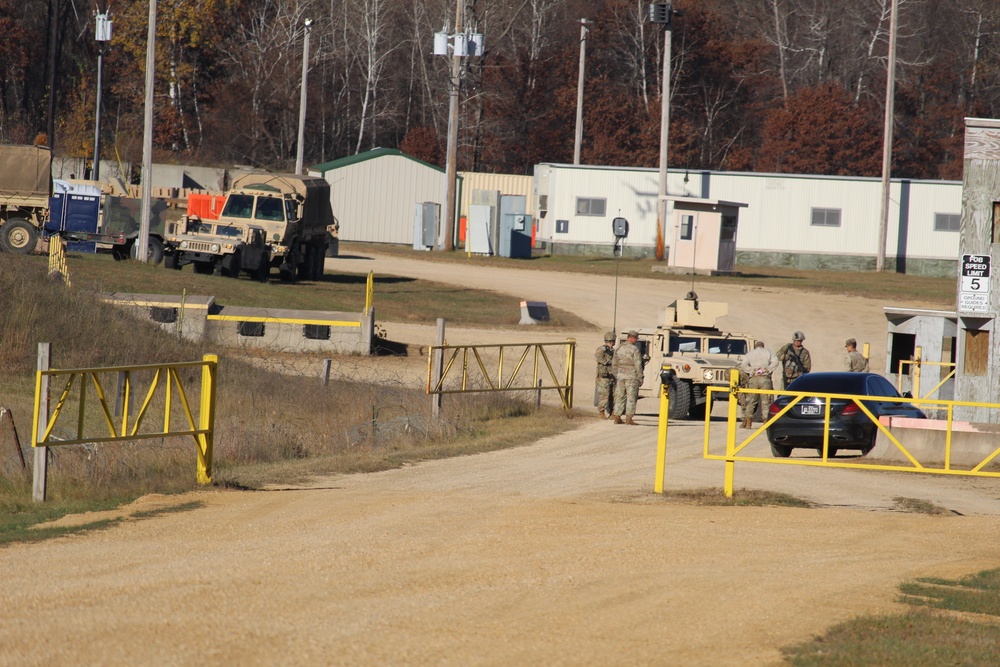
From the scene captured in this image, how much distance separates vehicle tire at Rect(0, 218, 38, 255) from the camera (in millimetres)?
31453

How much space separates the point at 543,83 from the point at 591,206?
85.7ft

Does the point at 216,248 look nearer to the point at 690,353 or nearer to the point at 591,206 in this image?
the point at 690,353

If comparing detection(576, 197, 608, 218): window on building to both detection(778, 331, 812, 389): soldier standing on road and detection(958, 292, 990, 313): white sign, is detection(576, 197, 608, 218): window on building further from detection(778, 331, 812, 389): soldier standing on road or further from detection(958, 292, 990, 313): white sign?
detection(958, 292, 990, 313): white sign

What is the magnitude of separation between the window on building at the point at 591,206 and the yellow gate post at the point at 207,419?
37.0 meters

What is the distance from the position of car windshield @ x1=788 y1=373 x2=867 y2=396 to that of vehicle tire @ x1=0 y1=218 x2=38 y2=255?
20.7 metres

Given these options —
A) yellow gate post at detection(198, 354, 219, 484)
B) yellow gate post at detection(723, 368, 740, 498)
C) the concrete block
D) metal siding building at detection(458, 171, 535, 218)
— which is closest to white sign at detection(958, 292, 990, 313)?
yellow gate post at detection(723, 368, 740, 498)

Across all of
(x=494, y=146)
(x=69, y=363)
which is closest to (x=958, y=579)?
(x=69, y=363)

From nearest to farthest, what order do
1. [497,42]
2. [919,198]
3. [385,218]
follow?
[919,198]
[385,218]
[497,42]

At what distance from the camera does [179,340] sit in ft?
76.1

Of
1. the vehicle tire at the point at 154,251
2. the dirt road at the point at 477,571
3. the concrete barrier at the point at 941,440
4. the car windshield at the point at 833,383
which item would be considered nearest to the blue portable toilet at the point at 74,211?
the vehicle tire at the point at 154,251

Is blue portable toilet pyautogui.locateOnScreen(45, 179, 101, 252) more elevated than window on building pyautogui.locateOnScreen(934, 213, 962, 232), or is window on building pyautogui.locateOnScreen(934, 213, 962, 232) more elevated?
window on building pyautogui.locateOnScreen(934, 213, 962, 232)

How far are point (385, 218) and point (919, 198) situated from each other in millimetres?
21288

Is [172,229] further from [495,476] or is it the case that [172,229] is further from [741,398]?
Answer: [495,476]

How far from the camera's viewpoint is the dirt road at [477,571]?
6730 millimetres
